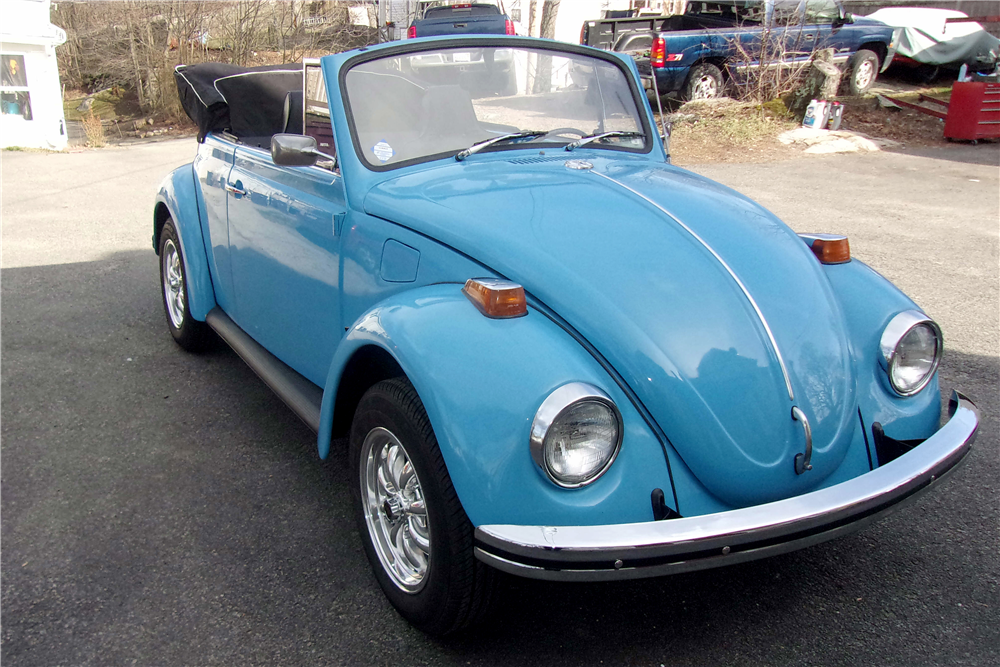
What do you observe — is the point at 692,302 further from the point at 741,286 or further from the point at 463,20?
the point at 463,20

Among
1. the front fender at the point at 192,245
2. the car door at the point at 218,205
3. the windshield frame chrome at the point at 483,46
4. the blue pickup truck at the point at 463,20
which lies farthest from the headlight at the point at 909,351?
the blue pickup truck at the point at 463,20

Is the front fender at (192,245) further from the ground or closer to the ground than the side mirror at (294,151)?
closer to the ground

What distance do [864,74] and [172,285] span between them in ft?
44.9

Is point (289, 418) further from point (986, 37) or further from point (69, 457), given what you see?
point (986, 37)

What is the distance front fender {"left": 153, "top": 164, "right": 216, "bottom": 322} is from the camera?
4.37m

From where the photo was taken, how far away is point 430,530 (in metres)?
2.19

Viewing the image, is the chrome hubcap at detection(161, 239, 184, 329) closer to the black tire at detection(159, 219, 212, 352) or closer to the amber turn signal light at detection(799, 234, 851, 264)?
the black tire at detection(159, 219, 212, 352)

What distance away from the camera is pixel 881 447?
240 cm

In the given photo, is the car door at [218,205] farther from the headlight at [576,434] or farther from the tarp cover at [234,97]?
the headlight at [576,434]

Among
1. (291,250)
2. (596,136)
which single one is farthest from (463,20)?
(291,250)

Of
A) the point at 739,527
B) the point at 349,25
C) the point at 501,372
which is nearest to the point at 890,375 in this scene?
the point at 739,527

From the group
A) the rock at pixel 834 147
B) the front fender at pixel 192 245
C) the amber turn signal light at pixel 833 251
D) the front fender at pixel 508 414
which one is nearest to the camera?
the front fender at pixel 508 414

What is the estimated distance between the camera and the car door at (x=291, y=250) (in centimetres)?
311

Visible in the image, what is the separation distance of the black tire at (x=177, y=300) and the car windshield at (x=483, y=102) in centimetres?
196
